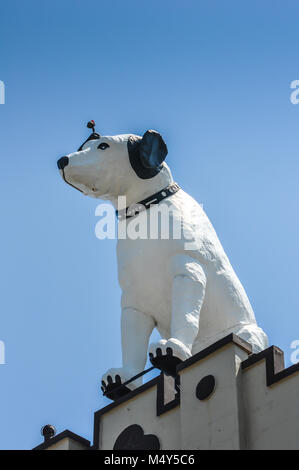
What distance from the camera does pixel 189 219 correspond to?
1252cm

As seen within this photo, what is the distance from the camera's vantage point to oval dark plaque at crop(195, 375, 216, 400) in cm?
1009

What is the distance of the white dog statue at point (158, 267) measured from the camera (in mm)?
11891

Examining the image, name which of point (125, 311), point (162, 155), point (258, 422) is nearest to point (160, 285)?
point (125, 311)

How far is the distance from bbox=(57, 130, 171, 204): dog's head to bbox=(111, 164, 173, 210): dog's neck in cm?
1

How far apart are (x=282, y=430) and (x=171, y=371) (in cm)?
206

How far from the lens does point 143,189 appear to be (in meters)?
12.9

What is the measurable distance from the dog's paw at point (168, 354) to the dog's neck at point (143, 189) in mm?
2181

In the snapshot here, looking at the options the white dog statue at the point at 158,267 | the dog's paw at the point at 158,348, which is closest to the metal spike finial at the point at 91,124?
the white dog statue at the point at 158,267

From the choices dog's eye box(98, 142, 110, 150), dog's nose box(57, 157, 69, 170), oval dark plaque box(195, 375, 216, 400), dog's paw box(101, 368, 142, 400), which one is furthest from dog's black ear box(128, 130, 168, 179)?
oval dark plaque box(195, 375, 216, 400)

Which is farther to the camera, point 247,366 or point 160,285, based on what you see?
point 160,285

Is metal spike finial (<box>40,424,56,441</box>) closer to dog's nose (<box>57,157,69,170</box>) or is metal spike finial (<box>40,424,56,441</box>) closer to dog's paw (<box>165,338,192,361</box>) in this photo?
dog's paw (<box>165,338,192,361</box>)

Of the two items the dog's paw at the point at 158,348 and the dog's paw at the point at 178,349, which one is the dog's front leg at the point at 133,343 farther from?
the dog's paw at the point at 178,349

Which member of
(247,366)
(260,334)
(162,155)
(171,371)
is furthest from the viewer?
(162,155)
